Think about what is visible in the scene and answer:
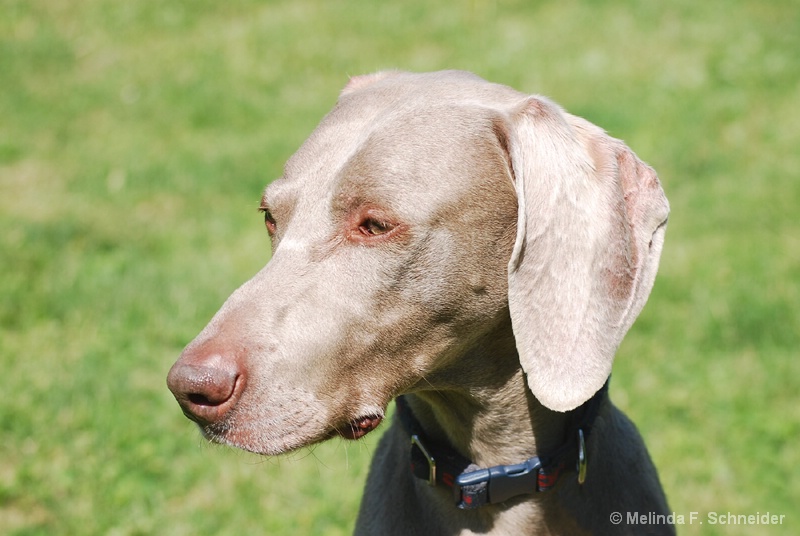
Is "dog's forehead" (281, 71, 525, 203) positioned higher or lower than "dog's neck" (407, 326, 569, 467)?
higher

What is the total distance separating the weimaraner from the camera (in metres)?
2.36

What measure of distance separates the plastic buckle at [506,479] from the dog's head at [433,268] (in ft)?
1.01

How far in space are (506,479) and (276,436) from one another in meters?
0.66

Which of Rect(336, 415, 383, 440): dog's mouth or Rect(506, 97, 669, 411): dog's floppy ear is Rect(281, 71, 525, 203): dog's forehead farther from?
Rect(336, 415, 383, 440): dog's mouth

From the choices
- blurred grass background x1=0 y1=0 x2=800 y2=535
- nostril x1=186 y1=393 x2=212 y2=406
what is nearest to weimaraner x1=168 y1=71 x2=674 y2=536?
nostril x1=186 y1=393 x2=212 y2=406

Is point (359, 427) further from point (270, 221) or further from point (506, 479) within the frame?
point (270, 221)

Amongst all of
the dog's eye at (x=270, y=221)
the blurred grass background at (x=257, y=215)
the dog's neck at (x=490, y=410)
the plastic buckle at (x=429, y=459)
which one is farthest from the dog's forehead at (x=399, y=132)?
the blurred grass background at (x=257, y=215)

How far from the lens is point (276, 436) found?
239 centimetres

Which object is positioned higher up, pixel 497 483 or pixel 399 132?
pixel 399 132

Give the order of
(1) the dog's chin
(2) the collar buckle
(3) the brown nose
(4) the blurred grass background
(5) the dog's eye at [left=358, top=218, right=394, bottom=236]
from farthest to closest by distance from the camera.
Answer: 1. (4) the blurred grass background
2. (2) the collar buckle
3. (5) the dog's eye at [left=358, top=218, right=394, bottom=236]
4. (1) the dog's chin
5. (3) the brown nose

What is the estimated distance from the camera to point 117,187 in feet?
22.6

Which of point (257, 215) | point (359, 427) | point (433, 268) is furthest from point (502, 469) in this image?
point (257, 215)

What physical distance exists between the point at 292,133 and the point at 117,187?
4.48 ft

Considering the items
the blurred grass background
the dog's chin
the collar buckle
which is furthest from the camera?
the blurred grass background
